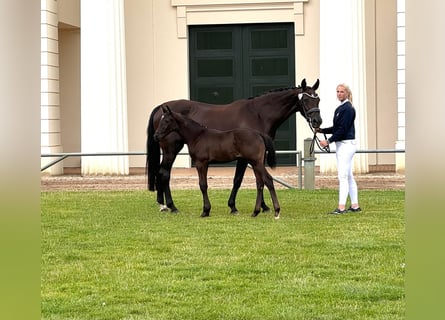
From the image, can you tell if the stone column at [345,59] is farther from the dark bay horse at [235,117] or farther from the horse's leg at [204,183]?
the horse's leg at [204,183]

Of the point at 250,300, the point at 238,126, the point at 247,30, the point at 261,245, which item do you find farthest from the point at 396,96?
the point at 250,300

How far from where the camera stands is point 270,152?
1205 cm

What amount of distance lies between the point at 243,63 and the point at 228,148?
44.7 feet

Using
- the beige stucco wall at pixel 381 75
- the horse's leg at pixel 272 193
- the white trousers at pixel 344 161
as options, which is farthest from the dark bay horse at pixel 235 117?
the beige stucco wall at pixel 381 75

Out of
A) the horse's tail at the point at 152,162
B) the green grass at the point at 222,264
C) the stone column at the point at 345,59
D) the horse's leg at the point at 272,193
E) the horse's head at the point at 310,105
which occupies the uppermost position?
the stone column at the point at 345,59

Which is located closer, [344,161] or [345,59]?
[344,161]

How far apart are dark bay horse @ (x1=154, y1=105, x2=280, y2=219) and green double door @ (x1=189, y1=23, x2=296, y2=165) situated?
1264cm

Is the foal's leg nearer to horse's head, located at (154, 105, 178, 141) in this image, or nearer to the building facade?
horse's head, located at (154, 105, 178, 141)

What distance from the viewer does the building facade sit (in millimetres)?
22031

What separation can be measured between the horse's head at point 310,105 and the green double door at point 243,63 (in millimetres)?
12208

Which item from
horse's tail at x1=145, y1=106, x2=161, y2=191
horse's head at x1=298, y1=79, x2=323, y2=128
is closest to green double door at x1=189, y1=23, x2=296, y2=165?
horse's tail at x1=145, y1=106, x2=161, y2=191

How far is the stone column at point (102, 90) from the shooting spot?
2227 cm

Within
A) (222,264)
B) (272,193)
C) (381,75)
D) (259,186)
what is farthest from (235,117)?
(381,75)

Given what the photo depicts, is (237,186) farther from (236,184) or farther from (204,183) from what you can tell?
(204,183)
